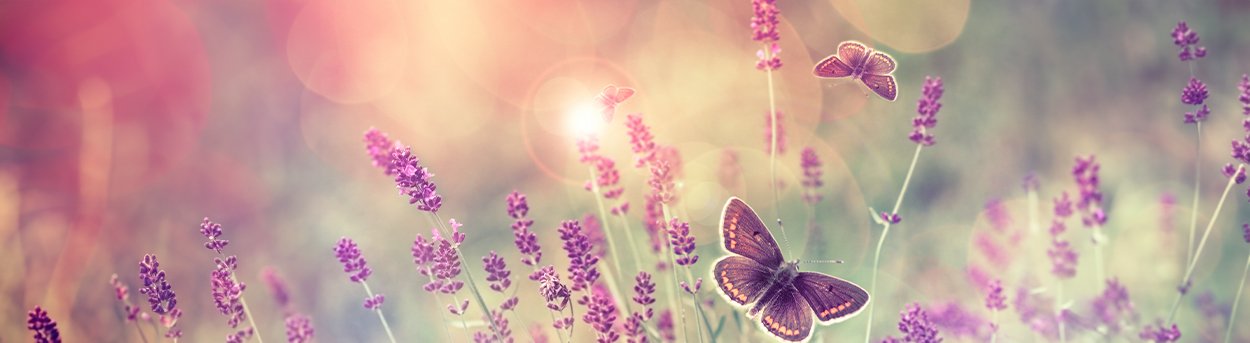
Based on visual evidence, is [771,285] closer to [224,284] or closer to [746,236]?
[746,236]

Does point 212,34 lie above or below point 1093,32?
above

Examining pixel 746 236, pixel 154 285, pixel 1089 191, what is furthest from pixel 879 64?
pixel 154 285

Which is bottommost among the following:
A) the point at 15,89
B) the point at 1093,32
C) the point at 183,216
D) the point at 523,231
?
the point at 523,231

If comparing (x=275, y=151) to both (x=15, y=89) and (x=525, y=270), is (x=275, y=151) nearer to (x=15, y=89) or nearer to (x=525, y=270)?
(x=15, y=89)

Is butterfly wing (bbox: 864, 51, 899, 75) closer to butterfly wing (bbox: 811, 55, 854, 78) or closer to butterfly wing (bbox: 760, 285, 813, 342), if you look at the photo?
butterfly wing (bbox: 811, 55, 854, 78)

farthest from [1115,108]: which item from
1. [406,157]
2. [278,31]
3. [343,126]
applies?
Answer: [278,31]

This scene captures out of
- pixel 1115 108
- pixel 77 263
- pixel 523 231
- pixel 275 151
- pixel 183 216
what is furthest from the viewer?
pixel 275 151

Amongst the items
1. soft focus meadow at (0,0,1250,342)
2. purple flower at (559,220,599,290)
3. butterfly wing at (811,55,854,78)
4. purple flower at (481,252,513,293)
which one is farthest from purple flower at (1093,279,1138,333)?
purple flower at (481,252,513,293)

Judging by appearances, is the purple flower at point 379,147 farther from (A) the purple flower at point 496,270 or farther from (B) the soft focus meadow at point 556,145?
(B) the soft focus meadow at point 556,145
